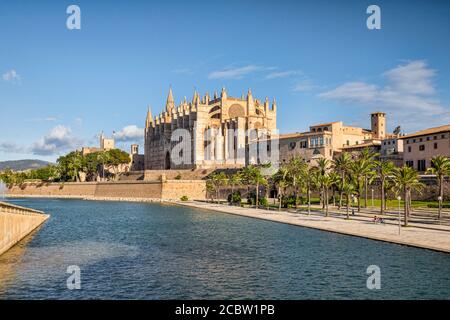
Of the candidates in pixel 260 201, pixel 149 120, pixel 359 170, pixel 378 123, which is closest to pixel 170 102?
pixel 149 120

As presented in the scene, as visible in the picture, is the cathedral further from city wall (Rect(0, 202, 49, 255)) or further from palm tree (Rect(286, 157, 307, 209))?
city wall (Rect(0, 202, 49, 255))

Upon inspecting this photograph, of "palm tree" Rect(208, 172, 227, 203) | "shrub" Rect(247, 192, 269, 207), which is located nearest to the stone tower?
"palm tree" Rect(208, 172, 227, 203)

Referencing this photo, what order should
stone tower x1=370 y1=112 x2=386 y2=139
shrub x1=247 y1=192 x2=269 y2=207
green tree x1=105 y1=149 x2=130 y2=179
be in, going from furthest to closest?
green tree x1=105 y1=149 x2=130 y2=179 < stone tower x1=370 y1=112 x2=386 y2=139 < shrub x1=247 y1=192 x2=269 y2=207

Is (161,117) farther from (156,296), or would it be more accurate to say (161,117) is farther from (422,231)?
(156,296)

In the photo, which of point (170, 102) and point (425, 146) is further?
point (170, 102)

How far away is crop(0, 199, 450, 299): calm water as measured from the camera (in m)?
20.5

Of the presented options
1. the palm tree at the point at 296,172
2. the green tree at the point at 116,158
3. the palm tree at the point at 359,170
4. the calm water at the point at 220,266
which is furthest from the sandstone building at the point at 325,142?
the green tree at the point at 116,158

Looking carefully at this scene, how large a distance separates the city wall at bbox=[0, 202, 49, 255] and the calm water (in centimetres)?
76

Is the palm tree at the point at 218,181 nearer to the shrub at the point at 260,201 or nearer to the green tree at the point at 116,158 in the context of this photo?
the shrub at the point at 260,201

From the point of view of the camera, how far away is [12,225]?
3347 cm

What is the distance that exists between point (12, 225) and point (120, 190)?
267ft

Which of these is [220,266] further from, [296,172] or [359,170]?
[296,172]

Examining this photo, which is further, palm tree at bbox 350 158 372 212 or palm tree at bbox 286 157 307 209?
palm tree at bbox 286 157 307 209
